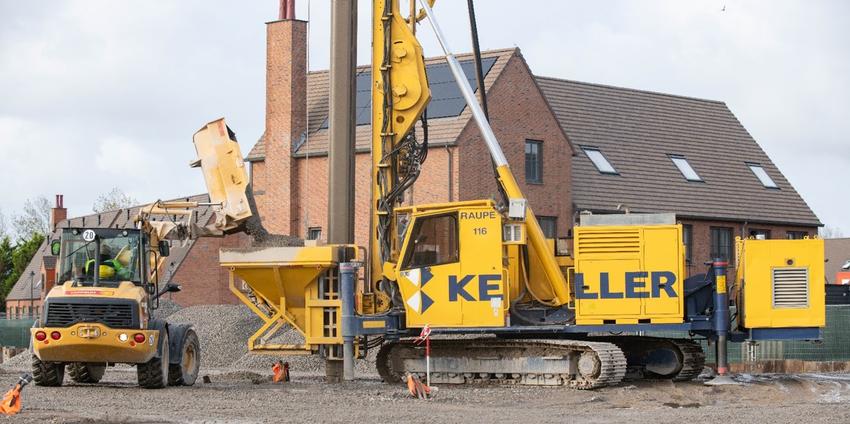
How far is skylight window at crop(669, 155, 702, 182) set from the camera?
2298 inches

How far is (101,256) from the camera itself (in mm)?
25438

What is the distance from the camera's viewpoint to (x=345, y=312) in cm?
2589

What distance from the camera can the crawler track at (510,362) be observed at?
2452cm

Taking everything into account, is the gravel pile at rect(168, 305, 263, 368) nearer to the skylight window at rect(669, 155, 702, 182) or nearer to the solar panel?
the solar panel

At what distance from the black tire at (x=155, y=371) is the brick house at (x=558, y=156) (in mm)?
18805

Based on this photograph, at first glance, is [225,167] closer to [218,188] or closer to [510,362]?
[218,188]

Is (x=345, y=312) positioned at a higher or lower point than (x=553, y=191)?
lower

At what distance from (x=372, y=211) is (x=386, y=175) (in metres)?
0.69

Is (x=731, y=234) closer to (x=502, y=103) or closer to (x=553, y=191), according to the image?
(x=553, y=191)

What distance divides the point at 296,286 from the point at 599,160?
101ft

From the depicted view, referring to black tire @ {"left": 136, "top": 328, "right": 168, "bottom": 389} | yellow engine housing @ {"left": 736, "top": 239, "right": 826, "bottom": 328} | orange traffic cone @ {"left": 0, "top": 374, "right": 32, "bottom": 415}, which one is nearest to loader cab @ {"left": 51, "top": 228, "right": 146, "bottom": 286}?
black tire @ {"left": 136, "top": 328, "right": 168, "bottom": 389}

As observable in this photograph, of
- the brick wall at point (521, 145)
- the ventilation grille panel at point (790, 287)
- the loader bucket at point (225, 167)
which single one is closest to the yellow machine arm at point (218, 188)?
the loader bucket at point (225, 167)

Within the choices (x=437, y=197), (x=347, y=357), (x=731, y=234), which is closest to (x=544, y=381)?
(x=347, y=357)

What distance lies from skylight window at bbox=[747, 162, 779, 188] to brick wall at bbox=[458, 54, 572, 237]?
40.5 feet
